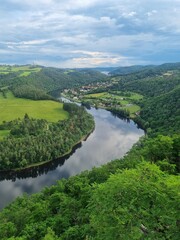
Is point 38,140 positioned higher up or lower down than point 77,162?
higher up

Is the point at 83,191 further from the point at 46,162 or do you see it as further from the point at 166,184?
the point at 46,162

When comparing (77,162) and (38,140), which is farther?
(38,140)

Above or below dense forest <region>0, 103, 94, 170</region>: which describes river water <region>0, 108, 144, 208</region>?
below

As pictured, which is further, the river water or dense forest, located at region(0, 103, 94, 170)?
dense forest, located at region(0, 103, 94, 170)
